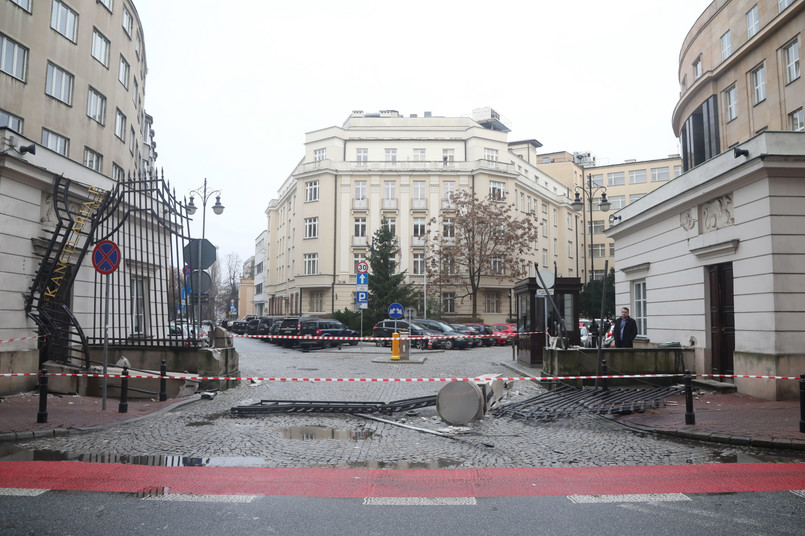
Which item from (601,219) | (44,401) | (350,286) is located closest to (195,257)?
(44,401)

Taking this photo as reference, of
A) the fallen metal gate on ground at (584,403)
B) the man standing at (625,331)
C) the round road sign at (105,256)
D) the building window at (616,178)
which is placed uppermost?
the building window at (616,178)

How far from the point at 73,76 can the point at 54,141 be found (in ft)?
9.38

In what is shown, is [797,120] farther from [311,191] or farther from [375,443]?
[311,191]

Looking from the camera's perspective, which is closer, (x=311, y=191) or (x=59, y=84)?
(x=59, y=84)

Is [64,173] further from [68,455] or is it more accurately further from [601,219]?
[601,219]

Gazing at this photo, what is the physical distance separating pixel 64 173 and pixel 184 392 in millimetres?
6217

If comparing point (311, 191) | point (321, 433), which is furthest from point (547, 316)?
point (311, 191)

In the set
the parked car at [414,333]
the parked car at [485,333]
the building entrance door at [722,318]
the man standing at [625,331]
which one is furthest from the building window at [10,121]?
the parked car at [485,333]

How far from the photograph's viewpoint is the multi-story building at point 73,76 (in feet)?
66.9

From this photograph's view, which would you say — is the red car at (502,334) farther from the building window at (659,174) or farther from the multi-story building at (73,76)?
the building window at (659,174)

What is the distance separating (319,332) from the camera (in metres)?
29.9

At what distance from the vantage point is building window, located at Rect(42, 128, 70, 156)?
71.6ft

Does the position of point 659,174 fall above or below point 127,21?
above

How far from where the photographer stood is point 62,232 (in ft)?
44.3
